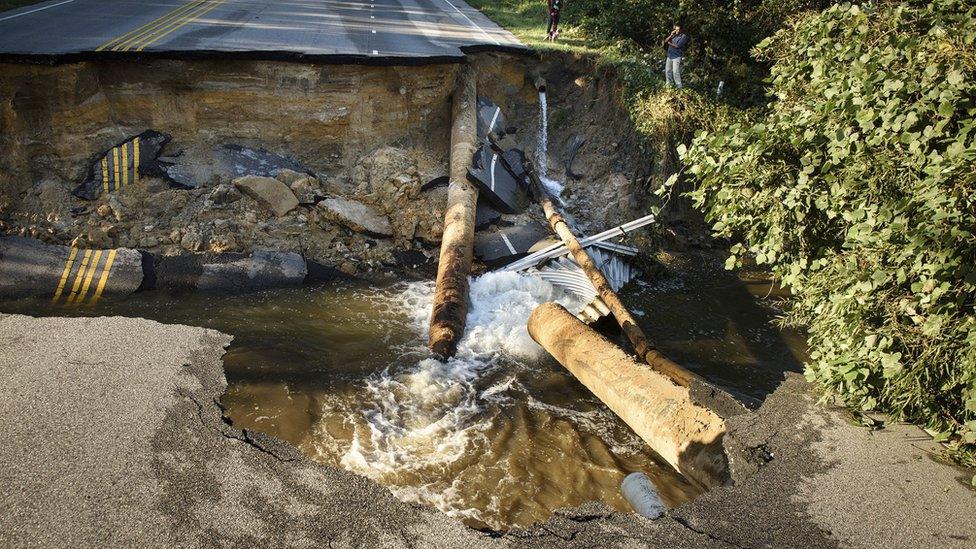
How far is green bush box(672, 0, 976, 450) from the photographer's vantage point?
475cm

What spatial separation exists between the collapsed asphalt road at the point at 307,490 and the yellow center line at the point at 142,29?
8429 millimetres

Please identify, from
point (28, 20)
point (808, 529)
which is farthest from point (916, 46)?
point (28, 20)

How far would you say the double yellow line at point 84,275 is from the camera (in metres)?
9.05

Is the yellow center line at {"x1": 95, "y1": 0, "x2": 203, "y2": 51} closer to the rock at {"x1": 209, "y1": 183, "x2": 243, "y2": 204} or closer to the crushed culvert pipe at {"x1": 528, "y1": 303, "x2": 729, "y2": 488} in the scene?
the rock at {"x1": 209, "y1": 183, "x2": 243, "y2": 204}

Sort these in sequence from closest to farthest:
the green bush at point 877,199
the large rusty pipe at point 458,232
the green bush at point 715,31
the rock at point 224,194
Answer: the green bush at point 877,199 → the large rusty pipe at point 458,232 → the rock at point 224,194 → the green bush at point 715,31

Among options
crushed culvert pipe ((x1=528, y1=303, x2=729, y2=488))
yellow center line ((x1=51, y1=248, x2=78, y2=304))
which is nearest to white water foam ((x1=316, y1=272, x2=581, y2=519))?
crushed culvert pipe ((x1=528, y1=303, x2=729, y2=488))

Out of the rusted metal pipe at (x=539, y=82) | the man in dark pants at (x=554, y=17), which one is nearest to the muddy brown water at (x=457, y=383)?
the rusted metal pipe at (x=539, y=82)

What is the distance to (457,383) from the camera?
311 inches

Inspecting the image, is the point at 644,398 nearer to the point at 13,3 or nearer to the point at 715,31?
the point at 715,31

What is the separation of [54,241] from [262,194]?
10.6 feet

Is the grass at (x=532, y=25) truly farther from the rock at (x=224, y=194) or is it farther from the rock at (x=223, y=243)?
the rock at (x=223, y=243)

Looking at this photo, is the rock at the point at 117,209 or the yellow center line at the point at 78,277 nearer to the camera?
the yellow center line at the point at 78,277

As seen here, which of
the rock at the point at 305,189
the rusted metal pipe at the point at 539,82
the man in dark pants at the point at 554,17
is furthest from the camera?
the man in dark pants at the point at 554,17

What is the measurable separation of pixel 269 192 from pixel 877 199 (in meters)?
9.46
